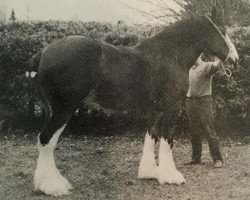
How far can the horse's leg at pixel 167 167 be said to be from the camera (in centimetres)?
570

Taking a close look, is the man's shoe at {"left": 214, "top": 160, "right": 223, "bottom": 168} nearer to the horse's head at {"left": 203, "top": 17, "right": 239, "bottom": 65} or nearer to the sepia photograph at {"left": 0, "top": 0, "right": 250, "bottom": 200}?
the sepia photograph at {"left": 0, "top": 0, "right": 250, "bottom": 200}

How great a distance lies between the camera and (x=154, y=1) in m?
8.81

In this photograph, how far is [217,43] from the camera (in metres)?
6.07

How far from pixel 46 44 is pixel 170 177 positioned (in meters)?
3.66

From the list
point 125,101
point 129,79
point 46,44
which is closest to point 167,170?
point 125,101

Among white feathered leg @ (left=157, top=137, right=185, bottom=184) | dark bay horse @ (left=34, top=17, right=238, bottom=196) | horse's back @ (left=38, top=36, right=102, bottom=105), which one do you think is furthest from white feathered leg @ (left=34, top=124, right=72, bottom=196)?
white feathered leg @ (left=157, top=137, right=185, bottom=184)

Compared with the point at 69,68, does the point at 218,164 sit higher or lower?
lower

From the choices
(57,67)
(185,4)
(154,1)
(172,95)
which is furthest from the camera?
(185,4)

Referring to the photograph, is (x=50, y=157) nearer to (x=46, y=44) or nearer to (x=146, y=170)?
(x=146, y=170)

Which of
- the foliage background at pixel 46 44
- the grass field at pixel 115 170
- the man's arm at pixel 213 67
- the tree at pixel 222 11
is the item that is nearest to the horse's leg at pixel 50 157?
the grass field at pixel 115 170

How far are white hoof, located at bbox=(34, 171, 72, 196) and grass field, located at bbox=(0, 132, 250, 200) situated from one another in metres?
0.09

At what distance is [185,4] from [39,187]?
5.75 metres

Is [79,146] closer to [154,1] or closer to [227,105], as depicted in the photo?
[227,105]

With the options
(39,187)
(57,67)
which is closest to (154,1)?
(57,67)
